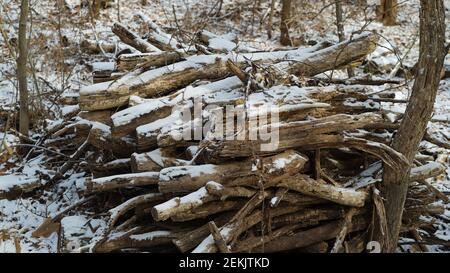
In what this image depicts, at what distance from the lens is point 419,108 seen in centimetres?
468

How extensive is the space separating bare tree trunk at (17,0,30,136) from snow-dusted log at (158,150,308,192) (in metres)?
3.73

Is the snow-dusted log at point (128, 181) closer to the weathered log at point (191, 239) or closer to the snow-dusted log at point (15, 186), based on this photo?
the weathered log at point (191, 239)

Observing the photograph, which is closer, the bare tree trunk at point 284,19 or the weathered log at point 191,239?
the weathered log at point 191,239

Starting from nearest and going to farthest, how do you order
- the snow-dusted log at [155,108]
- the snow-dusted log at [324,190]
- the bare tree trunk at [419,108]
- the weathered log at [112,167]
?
the bare tree trunk at [419,108], the snow-dusted log at [324,190], the snow-dusted log at [155,108], the weathered log at [112,167]

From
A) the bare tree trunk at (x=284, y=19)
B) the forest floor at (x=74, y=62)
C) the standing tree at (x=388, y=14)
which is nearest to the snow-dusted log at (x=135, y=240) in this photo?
the forest floor at (x=74, y=62)

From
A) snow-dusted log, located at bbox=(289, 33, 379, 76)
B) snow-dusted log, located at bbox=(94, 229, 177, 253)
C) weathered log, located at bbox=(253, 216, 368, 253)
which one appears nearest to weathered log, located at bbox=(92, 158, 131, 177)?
snow-dusted log, located at bbox=(94, 229, 177, 253)

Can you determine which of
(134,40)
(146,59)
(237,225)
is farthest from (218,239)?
(134,40)

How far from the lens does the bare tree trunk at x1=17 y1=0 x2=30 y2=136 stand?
22.8 feet

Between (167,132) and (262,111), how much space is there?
3.08ft

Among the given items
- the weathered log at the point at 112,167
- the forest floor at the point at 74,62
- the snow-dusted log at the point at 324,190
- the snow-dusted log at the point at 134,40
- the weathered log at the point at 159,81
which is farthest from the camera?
the snow-dusted log at the point at 134,40

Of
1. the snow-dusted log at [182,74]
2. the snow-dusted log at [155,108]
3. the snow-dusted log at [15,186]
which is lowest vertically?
the snow-dusted log at [15,186]

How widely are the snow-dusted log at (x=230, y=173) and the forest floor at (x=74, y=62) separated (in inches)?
40.8

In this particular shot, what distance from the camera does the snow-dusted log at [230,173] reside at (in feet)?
14.4

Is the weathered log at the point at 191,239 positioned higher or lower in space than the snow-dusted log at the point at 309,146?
lower
